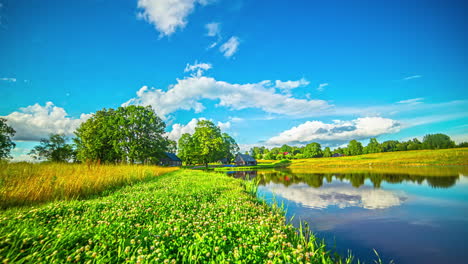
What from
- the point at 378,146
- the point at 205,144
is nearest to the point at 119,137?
the point at 205,144

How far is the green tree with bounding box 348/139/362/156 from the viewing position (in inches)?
4320

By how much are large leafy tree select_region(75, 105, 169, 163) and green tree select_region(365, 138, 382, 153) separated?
11595 centimetres

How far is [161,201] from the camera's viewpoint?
8.00 m

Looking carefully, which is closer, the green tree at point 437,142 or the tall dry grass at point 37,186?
the tall dry grass at point 37,186

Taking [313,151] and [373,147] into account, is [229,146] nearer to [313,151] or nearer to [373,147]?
[313,151]

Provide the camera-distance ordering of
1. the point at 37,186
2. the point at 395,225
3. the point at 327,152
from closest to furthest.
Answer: the point at 37,186, the point at 395,225, the point at 327,152

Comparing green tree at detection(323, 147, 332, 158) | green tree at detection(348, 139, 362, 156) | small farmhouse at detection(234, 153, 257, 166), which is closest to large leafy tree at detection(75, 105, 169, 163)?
small farmhouse at detection(234, 153, 257, 166)

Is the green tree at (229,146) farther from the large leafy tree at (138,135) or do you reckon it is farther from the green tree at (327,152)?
the green tree at (327,152)

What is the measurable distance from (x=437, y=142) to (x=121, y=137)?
119871 mm

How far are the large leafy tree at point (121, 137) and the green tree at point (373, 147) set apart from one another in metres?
116

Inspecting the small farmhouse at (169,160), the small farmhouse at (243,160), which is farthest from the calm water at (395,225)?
the small farmhouse at (169,160)

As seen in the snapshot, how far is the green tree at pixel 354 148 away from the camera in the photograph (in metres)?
110

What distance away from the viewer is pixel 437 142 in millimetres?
78562

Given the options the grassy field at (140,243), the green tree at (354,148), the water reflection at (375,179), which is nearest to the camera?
the grassy field at (140,243)
